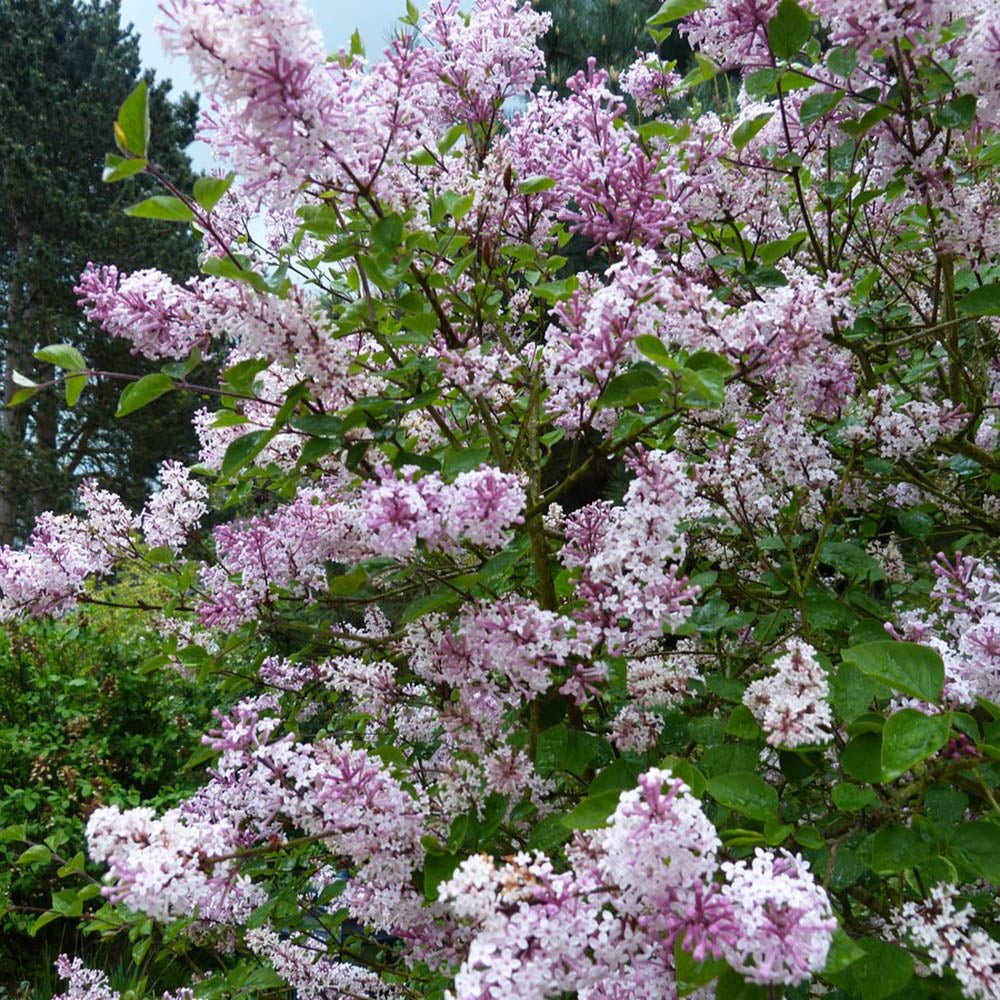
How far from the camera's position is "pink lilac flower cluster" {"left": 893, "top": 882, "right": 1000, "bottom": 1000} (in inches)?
34.7

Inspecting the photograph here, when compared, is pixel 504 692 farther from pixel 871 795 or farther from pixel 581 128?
pixel 581 128

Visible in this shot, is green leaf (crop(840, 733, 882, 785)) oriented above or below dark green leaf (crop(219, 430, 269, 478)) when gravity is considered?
below

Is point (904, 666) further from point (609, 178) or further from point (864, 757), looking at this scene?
point (609, 178)

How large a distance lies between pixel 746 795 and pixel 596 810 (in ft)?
0.69

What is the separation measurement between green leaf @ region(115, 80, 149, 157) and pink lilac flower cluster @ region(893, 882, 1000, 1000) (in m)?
1.38

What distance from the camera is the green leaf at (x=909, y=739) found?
0.87 meters

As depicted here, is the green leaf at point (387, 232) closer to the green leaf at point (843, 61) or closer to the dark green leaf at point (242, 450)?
the dark green leaf at point (242, 450)

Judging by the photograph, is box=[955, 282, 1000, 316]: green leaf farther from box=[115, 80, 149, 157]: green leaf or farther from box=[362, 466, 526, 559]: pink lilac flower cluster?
box=[115, 80, 149, 157]: green leaf

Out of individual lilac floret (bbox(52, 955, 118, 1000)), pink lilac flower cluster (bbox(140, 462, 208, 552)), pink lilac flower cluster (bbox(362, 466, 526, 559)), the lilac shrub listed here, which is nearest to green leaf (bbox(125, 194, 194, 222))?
the lilac shrub

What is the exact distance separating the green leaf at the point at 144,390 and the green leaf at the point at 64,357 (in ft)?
0.30

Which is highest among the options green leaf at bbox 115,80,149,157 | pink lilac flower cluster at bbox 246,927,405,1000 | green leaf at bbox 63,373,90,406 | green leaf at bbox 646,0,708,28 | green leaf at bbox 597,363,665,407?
green leaf at bbox 646,0,708,28

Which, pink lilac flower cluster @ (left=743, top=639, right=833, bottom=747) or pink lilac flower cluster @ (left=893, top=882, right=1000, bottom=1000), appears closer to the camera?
pink lilac flower cluster @ (left=893, top=882, right=1000, bottom=1000)

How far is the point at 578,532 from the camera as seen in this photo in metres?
1.48

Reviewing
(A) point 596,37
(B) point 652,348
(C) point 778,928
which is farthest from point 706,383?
(A) point 596,37
